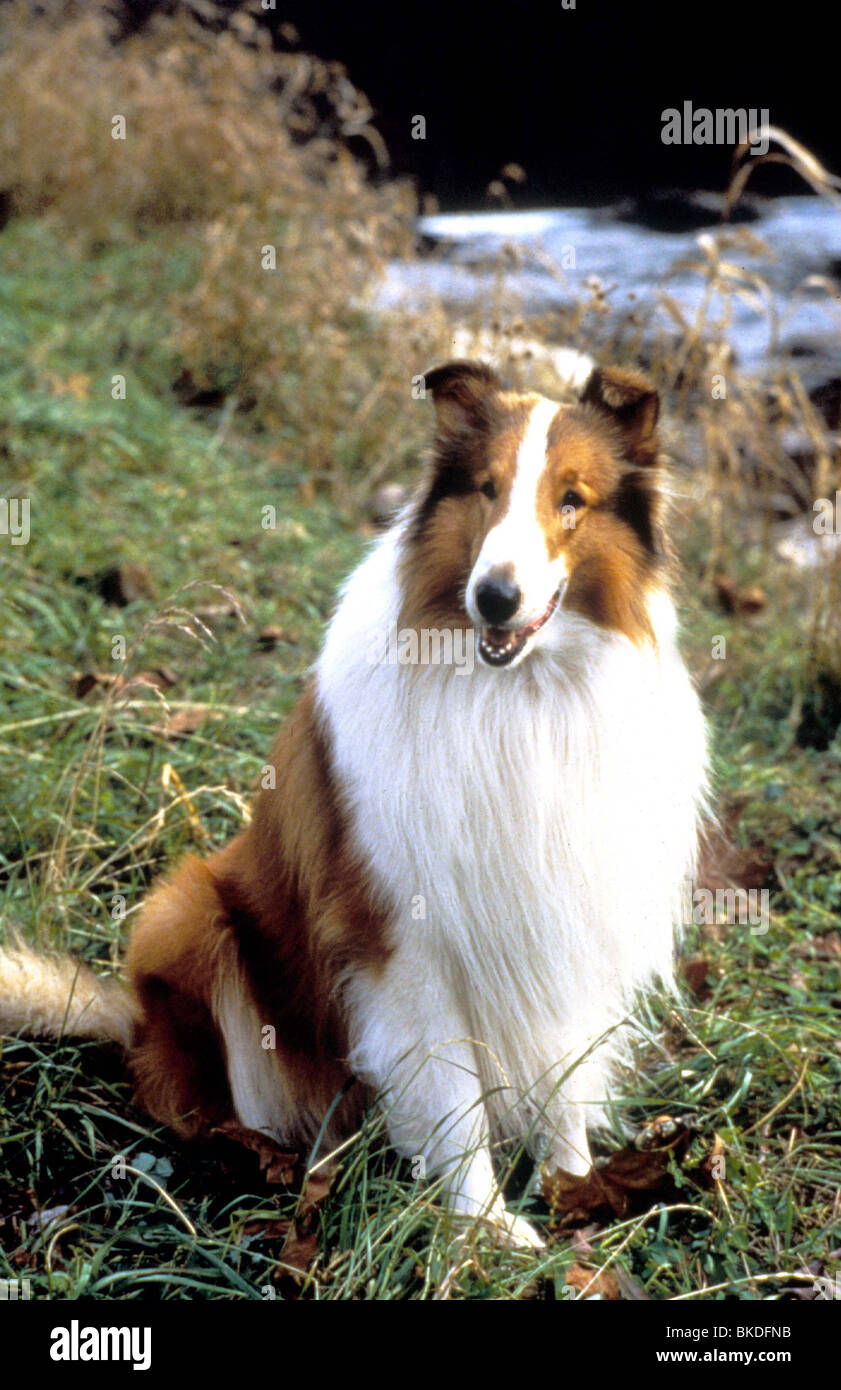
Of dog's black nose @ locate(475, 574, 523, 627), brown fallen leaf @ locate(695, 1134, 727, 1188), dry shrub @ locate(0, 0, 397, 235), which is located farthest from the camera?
dry shrub @ locate(0, 0, 397, 235)

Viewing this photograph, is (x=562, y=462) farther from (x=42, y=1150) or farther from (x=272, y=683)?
(x=272, y=683)

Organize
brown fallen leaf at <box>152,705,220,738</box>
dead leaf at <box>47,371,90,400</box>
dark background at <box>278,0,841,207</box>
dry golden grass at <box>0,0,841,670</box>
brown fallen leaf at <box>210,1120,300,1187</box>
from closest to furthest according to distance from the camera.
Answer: brown fallen leaf at <box>210,1120,300,1187</box>, brown fallen leaf at <box>152,705,220,738</box>, dry golden grass at <box>0,0,841,670</box>, dark background at <box>278,0,841,207</box>, dead leaf at <box>47,371,90,400</box>

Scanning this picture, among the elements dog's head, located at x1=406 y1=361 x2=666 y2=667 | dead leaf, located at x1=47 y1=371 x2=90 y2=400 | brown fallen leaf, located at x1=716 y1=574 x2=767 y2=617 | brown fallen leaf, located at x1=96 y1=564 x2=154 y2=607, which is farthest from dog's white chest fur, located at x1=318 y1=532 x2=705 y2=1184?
dead leaf, located at x1=47 y1=371 x2=90 y2=400

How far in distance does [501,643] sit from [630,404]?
65cm

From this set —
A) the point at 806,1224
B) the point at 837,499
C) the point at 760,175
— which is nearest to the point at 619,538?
the point at 806,1224

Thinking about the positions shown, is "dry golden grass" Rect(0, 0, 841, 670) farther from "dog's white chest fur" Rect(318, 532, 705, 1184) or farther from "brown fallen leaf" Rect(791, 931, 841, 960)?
"dog's white chest fur" Rect(318, 532, 705, 1184)

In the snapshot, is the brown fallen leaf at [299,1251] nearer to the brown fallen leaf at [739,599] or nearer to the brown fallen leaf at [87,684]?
the brown fallen leaf at [87,684]

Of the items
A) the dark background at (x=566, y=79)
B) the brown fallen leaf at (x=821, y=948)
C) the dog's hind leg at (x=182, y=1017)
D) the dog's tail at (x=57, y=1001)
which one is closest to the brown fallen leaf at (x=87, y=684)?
the dog's tail at (x=57, y=1001)

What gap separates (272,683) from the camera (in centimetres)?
461

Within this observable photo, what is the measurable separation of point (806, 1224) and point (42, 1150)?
1.75m

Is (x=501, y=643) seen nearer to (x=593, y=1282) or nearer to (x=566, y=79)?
(x=593, y=1282)

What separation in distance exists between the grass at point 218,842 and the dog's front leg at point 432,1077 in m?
0.09

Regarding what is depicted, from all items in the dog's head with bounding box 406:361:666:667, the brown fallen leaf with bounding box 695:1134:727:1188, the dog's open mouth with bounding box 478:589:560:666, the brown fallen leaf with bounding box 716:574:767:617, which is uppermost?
the dog's head with bounding box 406:361:666:667

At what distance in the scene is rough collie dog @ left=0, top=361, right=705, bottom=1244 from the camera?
2.56 metres
